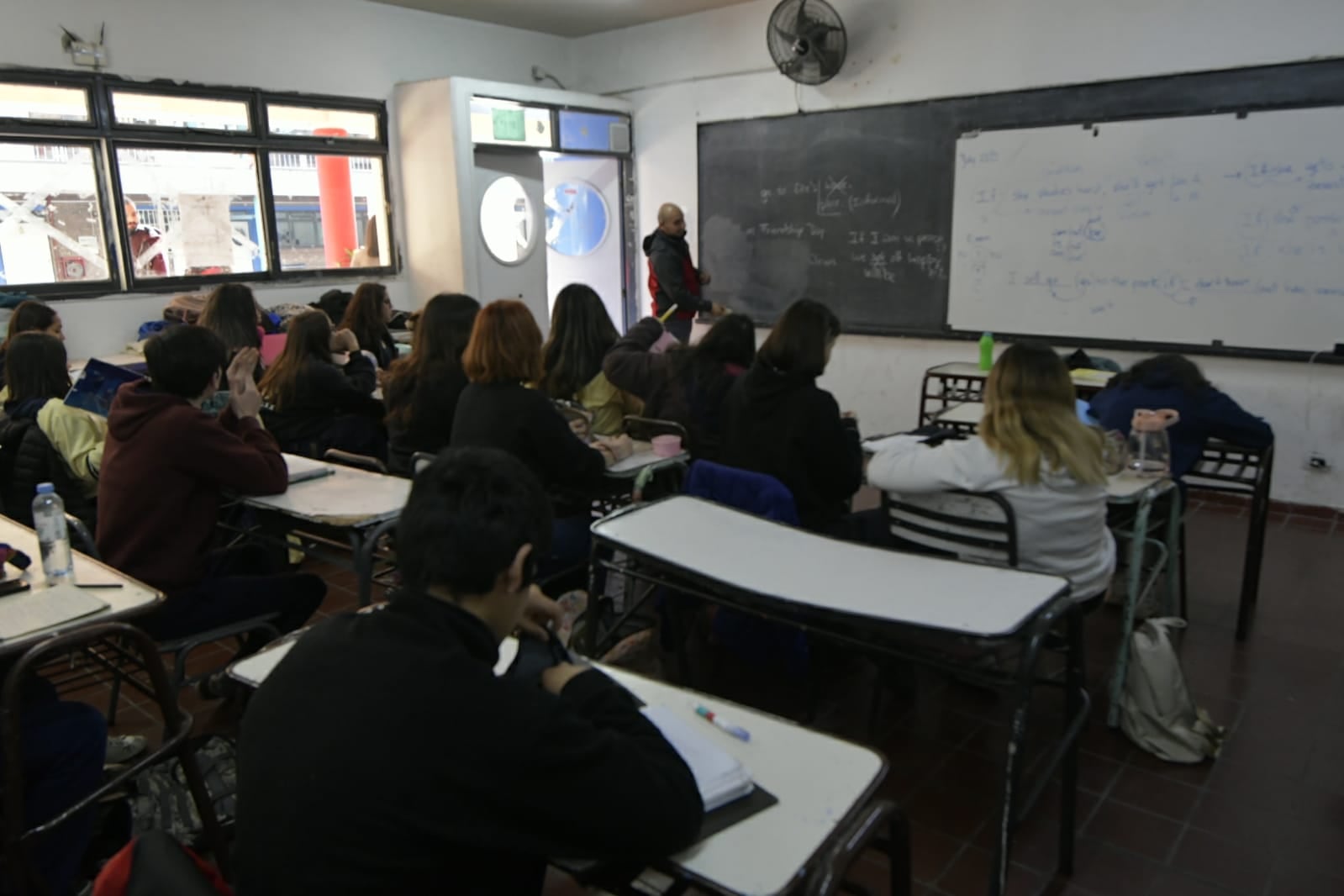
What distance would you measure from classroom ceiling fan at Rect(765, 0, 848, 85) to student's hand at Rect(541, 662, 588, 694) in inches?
211

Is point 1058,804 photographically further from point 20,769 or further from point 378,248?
point 378,248

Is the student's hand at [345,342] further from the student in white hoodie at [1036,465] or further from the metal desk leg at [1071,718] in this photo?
the metal desk leg at [1071,718]

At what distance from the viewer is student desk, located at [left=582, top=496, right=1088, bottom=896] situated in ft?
5.27

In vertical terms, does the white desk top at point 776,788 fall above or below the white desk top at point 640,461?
below

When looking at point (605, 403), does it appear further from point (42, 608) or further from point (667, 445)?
point (42, 608)

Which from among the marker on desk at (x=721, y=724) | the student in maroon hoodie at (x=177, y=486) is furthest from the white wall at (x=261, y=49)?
the marker on desk at (x=721, y=724)

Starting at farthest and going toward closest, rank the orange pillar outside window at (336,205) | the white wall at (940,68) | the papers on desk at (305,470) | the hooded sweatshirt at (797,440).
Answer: the orange pillar outside window at (336,205)
the white wall at (940,68)
the papers on desk at (305,470)
the hooded sweatshirt at (797,440)

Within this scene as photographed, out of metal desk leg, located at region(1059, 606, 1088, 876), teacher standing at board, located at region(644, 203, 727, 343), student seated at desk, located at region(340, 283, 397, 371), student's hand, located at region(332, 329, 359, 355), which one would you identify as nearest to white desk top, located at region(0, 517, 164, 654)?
metal desk leg, located at region(1059, 606, 1088, 876)

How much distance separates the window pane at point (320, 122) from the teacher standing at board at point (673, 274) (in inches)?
80.0

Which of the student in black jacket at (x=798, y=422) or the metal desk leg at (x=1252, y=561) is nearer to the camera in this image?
the student in black jacket at (x=798, y=422)

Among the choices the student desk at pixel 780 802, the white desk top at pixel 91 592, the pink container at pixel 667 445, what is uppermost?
the pink container at pixel 667 445

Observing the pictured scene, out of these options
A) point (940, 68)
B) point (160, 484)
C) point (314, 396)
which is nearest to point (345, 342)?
point (314, 396)

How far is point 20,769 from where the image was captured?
1.55 meters

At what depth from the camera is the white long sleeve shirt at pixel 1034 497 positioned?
7.01ft
